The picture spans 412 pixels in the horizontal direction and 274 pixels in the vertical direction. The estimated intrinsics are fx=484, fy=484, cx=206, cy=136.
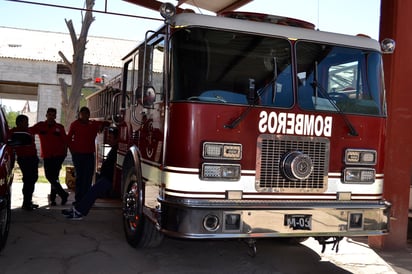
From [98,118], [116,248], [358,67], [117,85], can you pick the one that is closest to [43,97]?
[98,118]

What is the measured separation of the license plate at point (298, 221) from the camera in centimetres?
449

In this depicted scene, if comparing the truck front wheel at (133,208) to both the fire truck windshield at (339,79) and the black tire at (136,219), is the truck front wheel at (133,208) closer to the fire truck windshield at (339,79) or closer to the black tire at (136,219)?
the black tire at (136,219)

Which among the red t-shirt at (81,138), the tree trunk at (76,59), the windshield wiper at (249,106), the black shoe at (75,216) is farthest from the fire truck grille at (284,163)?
the tree trunk at (76,59)

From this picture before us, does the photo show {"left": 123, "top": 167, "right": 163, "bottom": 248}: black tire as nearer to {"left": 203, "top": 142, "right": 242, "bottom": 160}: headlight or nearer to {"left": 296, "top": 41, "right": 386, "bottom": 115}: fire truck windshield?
{"left": 203, "top": 142, "right": 242, "bottom": 160}: headlight

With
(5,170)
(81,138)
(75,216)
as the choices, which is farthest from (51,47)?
(5,170)

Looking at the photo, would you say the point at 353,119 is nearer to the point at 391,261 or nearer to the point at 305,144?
the point at 305,144

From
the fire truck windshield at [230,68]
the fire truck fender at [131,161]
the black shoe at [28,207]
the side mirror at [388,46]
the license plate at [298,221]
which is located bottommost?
the black shoe at [28,207]

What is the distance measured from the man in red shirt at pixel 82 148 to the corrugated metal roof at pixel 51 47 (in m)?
15.5

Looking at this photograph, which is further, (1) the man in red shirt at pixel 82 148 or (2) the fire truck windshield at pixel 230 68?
(1) the man in red shirt at pixel 82 148

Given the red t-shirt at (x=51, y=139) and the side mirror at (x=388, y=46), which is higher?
the side mirror at (x=388, y=46)

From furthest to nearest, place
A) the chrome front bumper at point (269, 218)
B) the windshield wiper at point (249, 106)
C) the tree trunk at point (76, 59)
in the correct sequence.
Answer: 1. the tree trunk at point (76, 59)
2. the windshield wiper at point (249, 106)
3. the chrome front bumper at point (269, 218)

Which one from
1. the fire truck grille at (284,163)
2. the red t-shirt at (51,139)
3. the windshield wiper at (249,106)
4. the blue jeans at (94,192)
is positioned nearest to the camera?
the windshield wiper at (249,106)

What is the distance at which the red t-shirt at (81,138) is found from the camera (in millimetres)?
7598

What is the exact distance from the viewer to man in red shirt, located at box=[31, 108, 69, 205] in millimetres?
7867
